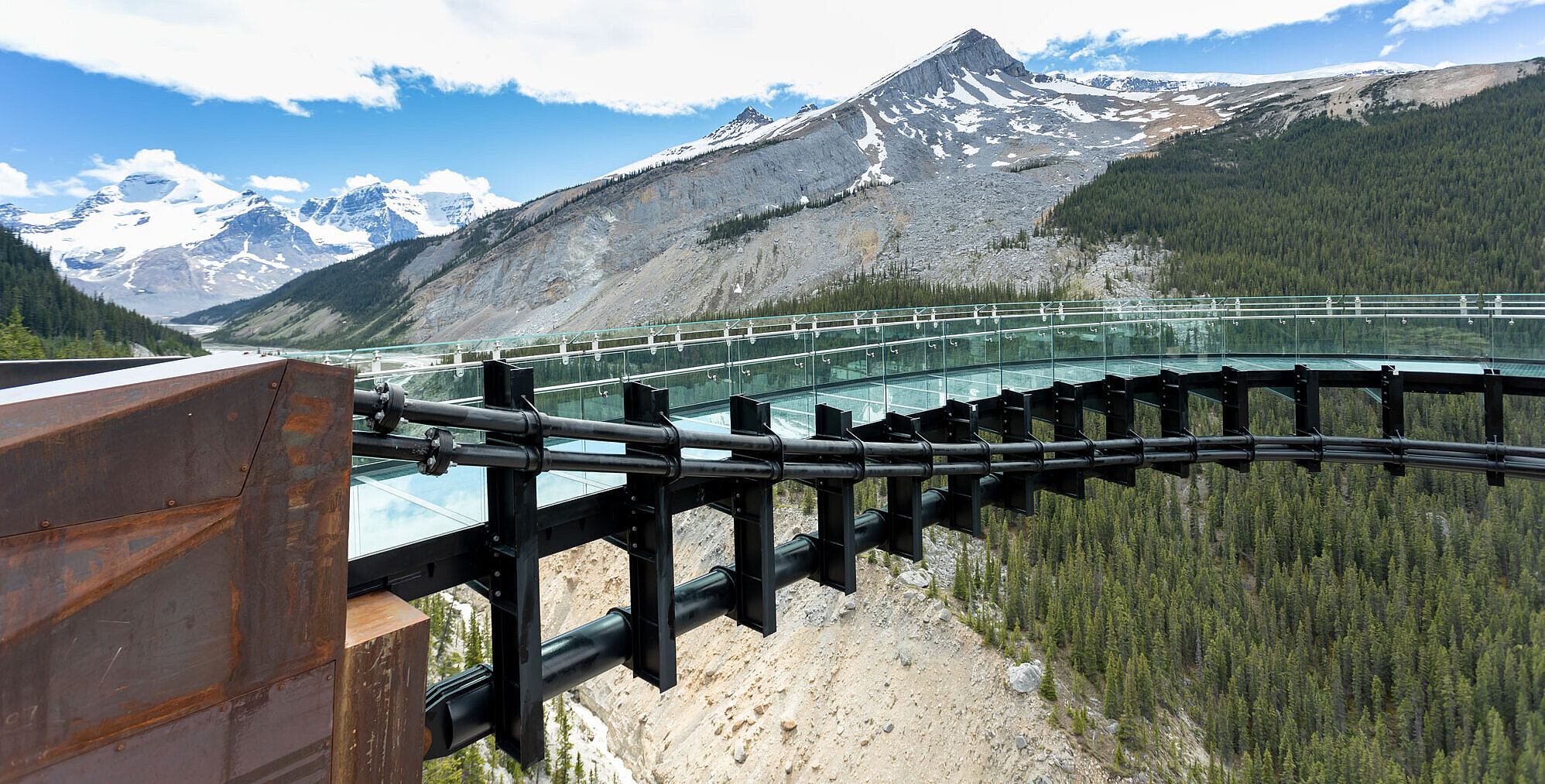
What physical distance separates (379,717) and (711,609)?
12.3 feet

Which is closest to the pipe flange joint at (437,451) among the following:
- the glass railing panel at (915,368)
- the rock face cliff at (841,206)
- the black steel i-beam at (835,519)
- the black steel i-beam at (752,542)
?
the black steel i-beam at (752,542)

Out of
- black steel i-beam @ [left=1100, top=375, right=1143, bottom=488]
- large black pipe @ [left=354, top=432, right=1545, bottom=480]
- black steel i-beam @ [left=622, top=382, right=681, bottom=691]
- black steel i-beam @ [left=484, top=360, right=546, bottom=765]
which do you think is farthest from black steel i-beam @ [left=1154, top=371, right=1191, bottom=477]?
black steel i-beam @ [left=484, top=360, right=546, bottom=765]

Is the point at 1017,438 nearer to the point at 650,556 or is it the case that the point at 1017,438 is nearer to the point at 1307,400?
the point at 1307,400

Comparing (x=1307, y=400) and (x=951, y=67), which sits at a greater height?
(x=951, y=67)

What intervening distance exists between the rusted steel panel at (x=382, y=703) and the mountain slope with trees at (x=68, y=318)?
3237 inches

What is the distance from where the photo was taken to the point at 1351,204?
Result: 3029 inches

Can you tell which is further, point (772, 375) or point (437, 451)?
point (772, 375)

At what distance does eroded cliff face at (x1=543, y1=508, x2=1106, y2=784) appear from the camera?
72.1ft

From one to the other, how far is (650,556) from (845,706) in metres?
20.8

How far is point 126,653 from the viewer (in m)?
2.54

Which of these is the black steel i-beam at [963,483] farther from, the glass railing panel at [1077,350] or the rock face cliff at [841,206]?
the rock face cliff at [841,206]

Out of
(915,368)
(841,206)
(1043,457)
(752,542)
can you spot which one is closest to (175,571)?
(752,542)

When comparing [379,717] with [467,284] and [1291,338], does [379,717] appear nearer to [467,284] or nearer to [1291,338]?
[1291,338]

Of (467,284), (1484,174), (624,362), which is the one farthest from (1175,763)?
(467,284)
